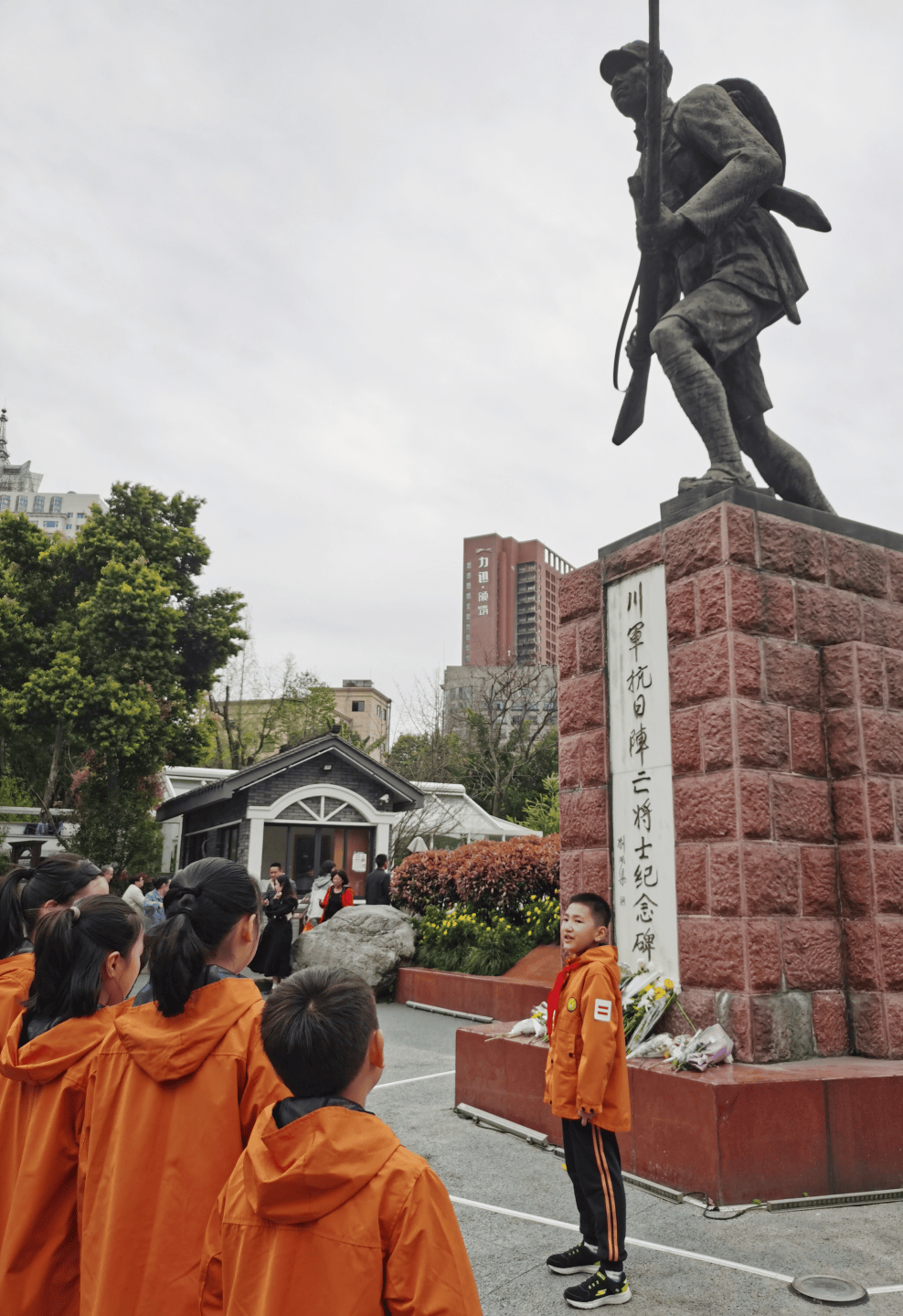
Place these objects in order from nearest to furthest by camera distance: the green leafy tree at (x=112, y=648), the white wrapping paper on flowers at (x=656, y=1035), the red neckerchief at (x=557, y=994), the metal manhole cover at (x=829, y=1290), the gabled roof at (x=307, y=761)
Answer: the metal manhole cover at (x=829, y=1290), the red neckerchief at (x=557, y=994), the white wrapping paper on flowers at (x=656, y=1035), the gabled roof at (x=307, y=761), the green leafy tree at (x=112, y=648)

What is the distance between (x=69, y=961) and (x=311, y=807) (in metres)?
19.1

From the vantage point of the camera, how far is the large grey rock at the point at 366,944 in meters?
10.6

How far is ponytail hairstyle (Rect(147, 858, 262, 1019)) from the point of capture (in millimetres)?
2160

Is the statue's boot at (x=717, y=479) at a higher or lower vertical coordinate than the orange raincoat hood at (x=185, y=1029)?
higher

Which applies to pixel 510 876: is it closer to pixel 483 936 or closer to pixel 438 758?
pixel 483 936

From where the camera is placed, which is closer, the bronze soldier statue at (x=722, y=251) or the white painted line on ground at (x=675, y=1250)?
the white painted line on ground at (x=675, y=1250)

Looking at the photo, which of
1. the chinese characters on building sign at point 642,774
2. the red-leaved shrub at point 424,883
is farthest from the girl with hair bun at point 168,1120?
the red-leaved shrub at point 424,883

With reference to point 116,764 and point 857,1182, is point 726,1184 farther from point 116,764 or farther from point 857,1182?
point 116,764

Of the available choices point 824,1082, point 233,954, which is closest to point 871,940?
point 824,1082

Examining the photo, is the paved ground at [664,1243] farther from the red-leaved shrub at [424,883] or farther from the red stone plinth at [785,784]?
the red-leaved shrub at [424,883]

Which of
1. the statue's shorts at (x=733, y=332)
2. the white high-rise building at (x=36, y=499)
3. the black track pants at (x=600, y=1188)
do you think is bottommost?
the black track pants at (x=600, y=1188)

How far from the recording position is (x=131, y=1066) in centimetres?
215

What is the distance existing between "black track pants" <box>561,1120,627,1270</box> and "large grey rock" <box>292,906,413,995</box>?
7253 mm

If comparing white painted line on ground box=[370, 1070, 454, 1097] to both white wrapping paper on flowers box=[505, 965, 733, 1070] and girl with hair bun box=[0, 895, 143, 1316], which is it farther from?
girl with hair bun box=[0, 895, 143, 1316]
